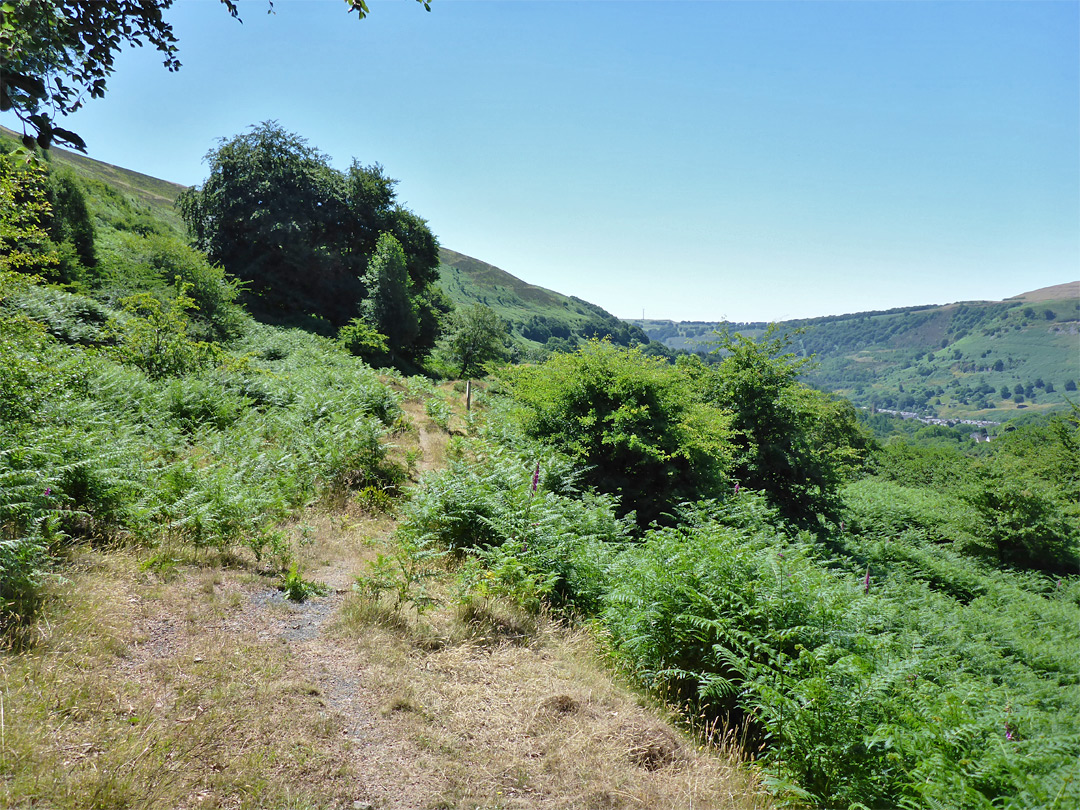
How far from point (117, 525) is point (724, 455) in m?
11.1

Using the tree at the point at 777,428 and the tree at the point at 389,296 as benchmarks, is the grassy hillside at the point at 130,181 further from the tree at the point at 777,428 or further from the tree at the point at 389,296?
the tree at the point at 777,428

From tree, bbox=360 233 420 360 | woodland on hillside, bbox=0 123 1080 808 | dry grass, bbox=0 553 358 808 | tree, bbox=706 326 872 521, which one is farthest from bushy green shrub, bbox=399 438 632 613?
tree, bbox=360 233 420 360

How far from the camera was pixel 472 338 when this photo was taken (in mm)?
36562

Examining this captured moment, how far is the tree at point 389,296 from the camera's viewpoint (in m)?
32.4

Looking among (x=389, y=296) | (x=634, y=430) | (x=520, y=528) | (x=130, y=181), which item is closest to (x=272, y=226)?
(x=389, y=296)

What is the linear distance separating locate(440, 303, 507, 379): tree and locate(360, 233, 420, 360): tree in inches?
171

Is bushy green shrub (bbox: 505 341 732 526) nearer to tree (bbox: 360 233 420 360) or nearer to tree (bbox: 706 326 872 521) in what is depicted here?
tree (bbox: 706 326 872 521)

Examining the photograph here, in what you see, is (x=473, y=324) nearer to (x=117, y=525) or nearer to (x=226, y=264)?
(x=226, y=264)

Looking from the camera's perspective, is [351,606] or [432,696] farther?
[351,606]

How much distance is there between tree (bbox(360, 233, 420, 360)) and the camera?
32.4m

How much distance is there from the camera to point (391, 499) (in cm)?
899

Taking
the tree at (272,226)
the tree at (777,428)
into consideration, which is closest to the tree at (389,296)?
the tree at (272,226)

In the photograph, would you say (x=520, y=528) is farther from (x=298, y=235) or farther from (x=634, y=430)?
(x=298, y=235)

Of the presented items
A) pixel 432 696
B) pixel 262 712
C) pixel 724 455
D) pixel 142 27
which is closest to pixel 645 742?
pixel 432 696
